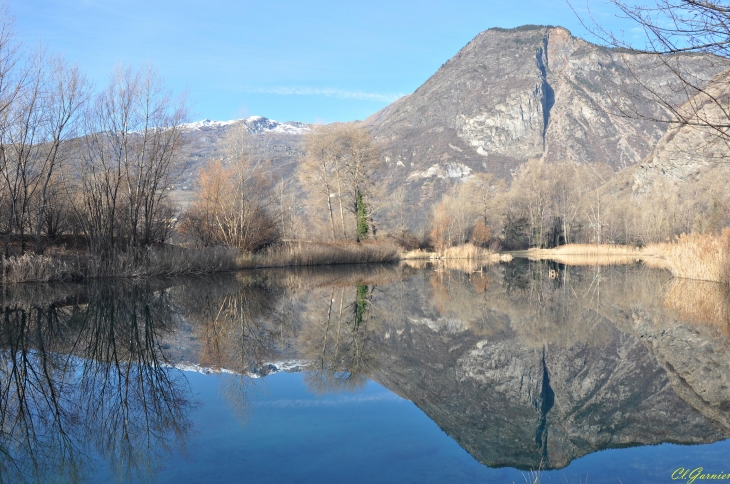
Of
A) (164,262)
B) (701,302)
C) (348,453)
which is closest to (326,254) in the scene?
(164,262)

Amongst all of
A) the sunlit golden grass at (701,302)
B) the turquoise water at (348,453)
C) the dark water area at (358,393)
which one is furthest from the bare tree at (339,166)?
the turquoise water at (348,453)

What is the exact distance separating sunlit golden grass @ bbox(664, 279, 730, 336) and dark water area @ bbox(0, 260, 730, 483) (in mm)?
110

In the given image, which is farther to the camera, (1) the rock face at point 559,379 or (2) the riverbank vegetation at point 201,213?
(2) the riverbank vegetation at point 201,213

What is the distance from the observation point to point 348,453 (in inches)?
168

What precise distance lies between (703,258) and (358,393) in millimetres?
16087

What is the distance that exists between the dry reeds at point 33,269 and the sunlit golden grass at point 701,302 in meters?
16.9

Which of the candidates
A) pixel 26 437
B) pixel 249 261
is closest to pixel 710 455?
pixel 26 437

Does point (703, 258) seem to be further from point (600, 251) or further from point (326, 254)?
point (600, 251)

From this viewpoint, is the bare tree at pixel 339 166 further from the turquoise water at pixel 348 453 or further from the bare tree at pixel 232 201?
the turquoise water at pixel 348 453

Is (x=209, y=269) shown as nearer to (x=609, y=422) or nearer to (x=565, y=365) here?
(x=565, y=365)

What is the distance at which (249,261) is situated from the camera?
2436 centimetres

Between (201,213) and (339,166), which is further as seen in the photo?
(339,166)

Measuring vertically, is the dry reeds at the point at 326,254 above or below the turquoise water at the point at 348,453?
Result: above

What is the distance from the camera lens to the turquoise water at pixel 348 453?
12.5 feet
